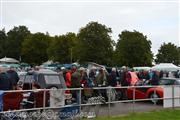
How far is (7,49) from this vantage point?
13025 cm

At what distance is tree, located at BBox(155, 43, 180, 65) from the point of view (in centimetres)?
12825

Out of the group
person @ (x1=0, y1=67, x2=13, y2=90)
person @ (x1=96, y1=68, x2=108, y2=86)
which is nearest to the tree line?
person @ (x1=96, y1=68, x2=108, y2=86)

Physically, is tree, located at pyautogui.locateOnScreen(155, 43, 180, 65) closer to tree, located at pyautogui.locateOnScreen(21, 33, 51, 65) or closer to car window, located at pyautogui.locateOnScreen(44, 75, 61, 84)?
tree, located at pyautogui.locateOnScreen(21, 33, 51, 65)

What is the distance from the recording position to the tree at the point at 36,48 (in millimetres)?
114938

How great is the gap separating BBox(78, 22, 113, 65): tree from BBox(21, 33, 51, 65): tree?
871 inches

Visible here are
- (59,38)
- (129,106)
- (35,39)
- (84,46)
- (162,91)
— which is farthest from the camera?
(35,39)

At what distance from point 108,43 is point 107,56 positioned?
2.59 metres

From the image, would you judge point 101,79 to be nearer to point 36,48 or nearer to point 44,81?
point 44,81

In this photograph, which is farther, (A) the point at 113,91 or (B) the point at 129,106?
(B) the point at 129,106

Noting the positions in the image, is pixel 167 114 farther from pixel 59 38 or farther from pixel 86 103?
pixel 59 38

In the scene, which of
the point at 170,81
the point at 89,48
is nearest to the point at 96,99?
the point at 170,81

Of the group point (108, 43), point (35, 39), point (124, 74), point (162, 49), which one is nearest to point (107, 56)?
point (108, 43)

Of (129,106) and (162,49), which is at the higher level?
(162,49)

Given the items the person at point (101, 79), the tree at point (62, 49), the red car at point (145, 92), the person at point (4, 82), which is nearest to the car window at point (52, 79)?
the red car at point (145, 92)
